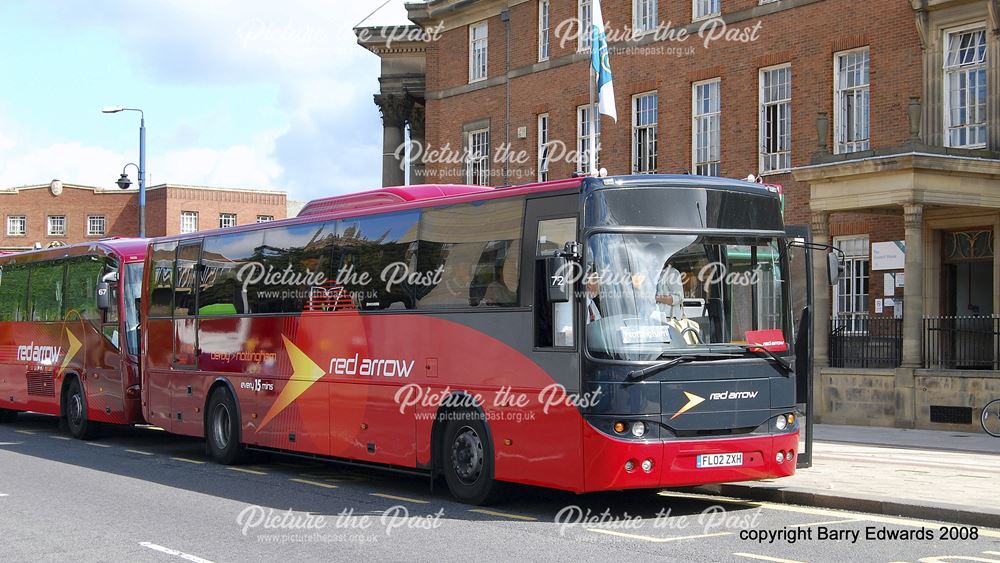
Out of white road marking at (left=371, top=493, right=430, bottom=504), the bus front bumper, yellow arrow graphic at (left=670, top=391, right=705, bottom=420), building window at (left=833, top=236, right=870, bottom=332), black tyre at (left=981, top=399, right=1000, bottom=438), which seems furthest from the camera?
building window at (left=833, top=236, right=870, bottom=332)

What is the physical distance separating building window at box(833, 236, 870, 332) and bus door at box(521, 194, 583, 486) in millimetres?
15106

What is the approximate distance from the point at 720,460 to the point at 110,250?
44.9 ft

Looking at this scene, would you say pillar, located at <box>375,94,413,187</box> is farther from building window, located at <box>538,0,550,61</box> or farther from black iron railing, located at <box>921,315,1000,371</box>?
black iron railing, located at <box>921,315,1000,371</box>

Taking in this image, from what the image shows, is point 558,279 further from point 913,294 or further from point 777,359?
point 913,294

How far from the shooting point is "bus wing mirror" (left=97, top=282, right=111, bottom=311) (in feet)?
70.1

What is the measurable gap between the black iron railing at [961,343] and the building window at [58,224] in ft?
256

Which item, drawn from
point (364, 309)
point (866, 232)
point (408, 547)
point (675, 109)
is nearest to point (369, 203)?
point (364, 309)

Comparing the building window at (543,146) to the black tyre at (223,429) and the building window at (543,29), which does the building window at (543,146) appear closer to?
the building window at (543,29)

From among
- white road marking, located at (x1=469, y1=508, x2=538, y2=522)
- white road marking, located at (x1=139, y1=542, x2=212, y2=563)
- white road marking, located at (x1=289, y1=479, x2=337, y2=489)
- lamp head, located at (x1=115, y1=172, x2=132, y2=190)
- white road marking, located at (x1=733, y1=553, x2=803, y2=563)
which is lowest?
white road marking, located at (x1=289, y1=479, x2=337, y2=489)

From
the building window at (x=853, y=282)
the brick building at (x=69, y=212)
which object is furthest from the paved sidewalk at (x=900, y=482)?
the brick building at (x=69, y=212)

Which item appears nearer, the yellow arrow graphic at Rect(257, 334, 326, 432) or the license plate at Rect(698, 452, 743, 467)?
the license plate at Rect(698, 452, 743, 467)

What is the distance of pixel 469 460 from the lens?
13.2 m

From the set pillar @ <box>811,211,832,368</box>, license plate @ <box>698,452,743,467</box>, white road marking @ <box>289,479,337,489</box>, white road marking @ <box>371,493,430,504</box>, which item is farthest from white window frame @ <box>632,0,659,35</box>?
license plate @ <box>698,452,743,467</box>

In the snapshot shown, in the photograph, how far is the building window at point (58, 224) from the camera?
299 ft
